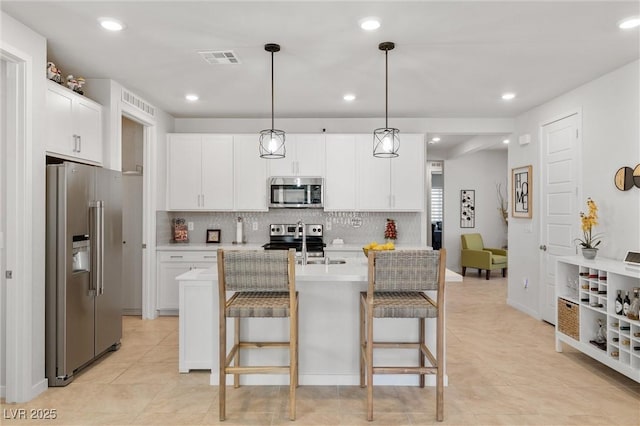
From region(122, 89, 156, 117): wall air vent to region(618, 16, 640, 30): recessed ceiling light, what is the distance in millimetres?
4426

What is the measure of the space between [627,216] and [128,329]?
5148mm

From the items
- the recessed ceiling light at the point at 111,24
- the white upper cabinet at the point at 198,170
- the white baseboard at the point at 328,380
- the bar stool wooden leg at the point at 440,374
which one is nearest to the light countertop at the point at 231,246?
the white upper cabinet at the point at 198,170

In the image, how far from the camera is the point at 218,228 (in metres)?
5.99

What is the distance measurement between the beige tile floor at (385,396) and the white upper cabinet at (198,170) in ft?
7.03

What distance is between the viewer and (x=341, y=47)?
3.35 metres

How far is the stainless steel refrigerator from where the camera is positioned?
3154mm

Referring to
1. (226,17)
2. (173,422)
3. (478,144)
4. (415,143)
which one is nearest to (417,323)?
(173,422)

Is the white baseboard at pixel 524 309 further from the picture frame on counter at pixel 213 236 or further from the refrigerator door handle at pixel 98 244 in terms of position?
the refrigerator door handle at pixel 98 244

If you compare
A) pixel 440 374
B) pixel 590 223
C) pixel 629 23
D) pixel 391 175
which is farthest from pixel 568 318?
pixel 391 175

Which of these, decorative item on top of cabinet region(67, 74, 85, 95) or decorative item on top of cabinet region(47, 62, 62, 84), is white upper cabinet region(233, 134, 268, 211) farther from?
decorative item on top of cabinet region(47, 62, 62, 84)

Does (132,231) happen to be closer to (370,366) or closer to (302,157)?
(302,157)

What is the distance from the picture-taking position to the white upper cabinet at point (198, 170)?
5.64 m

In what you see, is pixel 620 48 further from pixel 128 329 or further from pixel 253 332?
pixel 128 329

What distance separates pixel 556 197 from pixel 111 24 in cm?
473
